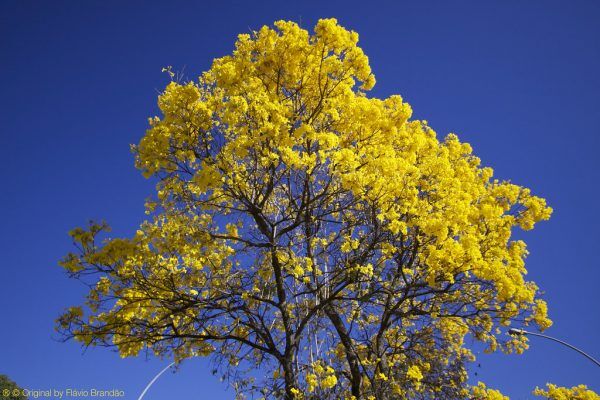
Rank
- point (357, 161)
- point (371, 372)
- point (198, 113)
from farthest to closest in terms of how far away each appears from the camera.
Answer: point (371, 372)
point (198, 113)
point (357, 161)

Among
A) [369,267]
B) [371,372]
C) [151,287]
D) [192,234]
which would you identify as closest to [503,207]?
[369,267]

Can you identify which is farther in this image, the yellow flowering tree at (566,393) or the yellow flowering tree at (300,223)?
the yellow flowering tree at (566,393)

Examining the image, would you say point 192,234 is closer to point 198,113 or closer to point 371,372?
point 198,113

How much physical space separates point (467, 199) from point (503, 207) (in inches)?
50.3

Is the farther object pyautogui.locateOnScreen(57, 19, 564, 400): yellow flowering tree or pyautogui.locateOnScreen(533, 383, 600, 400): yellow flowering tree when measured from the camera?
pyautogui.locateOnScreen(533, 383, 600, 400): yellow flowering tree

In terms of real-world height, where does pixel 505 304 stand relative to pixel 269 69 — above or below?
below

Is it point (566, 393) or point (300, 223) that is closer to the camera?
point (300, 223)

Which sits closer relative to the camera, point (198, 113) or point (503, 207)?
point (198, 113)

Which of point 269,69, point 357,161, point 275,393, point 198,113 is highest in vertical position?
point 269,69

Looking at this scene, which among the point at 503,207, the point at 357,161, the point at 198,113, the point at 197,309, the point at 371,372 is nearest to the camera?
the point at 357,161

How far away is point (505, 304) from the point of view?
7.63 meters

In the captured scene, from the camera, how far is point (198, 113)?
7.41 metres

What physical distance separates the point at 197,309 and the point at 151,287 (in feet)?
2.82

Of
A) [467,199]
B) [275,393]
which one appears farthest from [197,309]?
[467,199]
